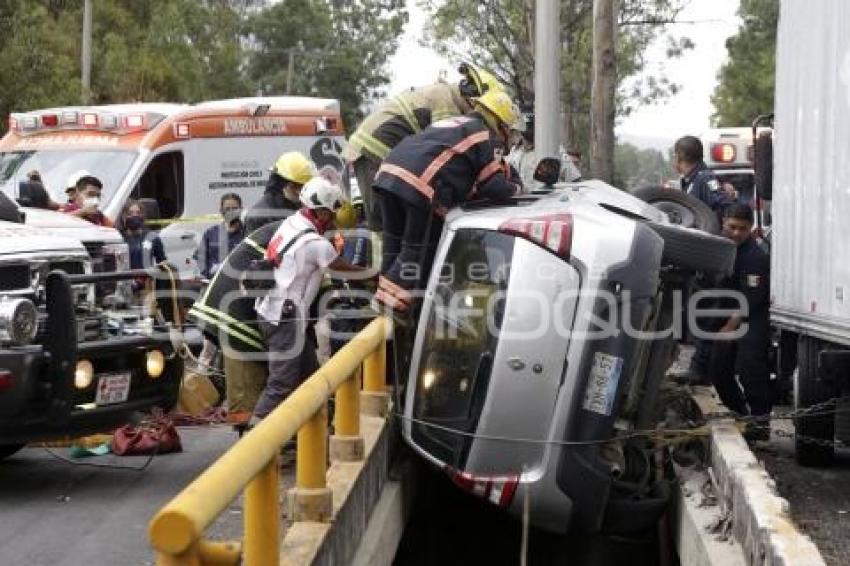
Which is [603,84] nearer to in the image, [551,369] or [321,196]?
[321,196]

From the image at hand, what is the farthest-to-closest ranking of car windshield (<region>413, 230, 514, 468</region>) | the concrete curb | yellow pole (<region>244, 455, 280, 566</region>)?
car windshield (<region>413, 230, 514, 468</region>)
the concrete curb
yellow pole (<region>244, 455, 280, 566</region>)

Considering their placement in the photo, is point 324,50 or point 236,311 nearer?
point 236,311

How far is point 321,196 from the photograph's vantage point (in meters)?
8.05

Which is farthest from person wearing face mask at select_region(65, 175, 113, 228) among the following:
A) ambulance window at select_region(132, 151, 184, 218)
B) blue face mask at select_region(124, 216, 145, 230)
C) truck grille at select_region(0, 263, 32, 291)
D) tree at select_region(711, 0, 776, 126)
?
tree at select_region(711, 0, 776, 126)

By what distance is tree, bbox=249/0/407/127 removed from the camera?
62.1 meters

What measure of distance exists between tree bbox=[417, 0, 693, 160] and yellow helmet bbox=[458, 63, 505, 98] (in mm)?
23454

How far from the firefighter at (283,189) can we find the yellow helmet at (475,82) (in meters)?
1.08

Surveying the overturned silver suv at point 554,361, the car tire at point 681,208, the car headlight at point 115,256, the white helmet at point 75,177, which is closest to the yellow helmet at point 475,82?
the car tire at point 681,208

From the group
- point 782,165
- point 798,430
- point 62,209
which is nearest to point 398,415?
point 798,430

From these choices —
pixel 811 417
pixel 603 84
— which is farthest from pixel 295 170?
pixel 603 84

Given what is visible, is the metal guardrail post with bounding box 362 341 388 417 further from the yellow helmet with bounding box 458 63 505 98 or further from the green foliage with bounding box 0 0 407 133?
the green foliage with bounding box 0 0 407 133

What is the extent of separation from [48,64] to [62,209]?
1484 cm

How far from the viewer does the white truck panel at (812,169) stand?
7.12m

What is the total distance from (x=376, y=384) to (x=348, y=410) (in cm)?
102
